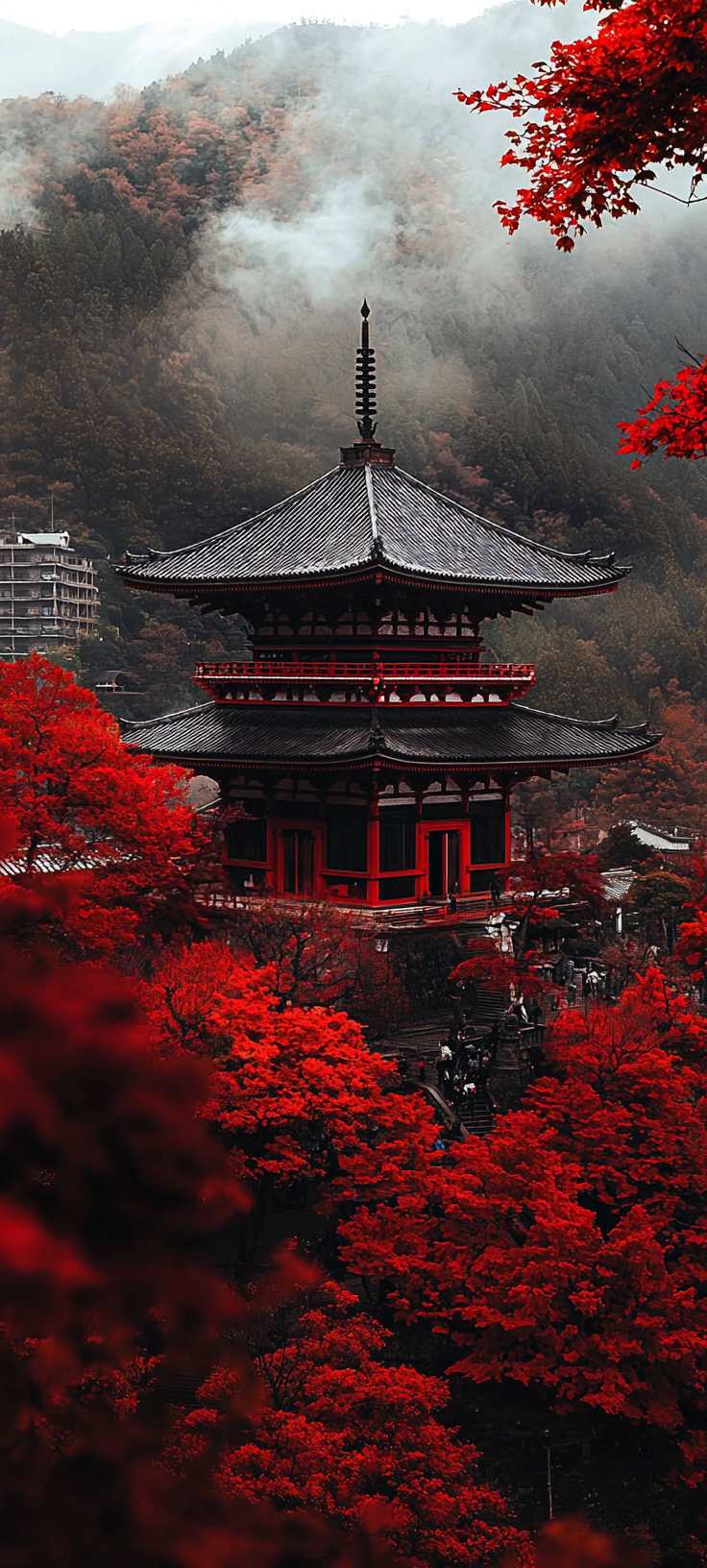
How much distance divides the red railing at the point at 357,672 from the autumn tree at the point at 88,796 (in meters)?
7.93

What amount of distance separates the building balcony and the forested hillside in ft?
145

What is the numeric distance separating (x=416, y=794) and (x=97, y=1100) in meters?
27.1

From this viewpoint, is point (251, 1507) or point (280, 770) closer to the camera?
point (251, 1507)

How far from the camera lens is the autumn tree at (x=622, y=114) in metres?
7.14

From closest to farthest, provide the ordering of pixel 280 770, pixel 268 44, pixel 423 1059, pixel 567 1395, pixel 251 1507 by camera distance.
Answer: pixel 251 1507 → pixel 567 1395 → pixel 423 1059 → pixel 280 770 → pixel 268 44

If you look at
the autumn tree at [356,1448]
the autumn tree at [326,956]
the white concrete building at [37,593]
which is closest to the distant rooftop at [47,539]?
the white concrete building at [37,593]

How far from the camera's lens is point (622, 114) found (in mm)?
7363

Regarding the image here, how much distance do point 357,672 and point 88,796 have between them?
366 inches

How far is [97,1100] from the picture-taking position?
1825 mm

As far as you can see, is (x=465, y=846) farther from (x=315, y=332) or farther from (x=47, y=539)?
(x=315, y=332)

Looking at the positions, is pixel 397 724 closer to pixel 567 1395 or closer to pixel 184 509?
pixel 567 1395

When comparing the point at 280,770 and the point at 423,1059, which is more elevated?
the point at 280,770

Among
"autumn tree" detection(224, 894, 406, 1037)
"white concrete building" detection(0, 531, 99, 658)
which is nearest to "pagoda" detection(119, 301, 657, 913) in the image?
"autumn tree" detection(224, 894, 406, 1037)

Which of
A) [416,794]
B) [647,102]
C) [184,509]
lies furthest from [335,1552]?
[184,509]
